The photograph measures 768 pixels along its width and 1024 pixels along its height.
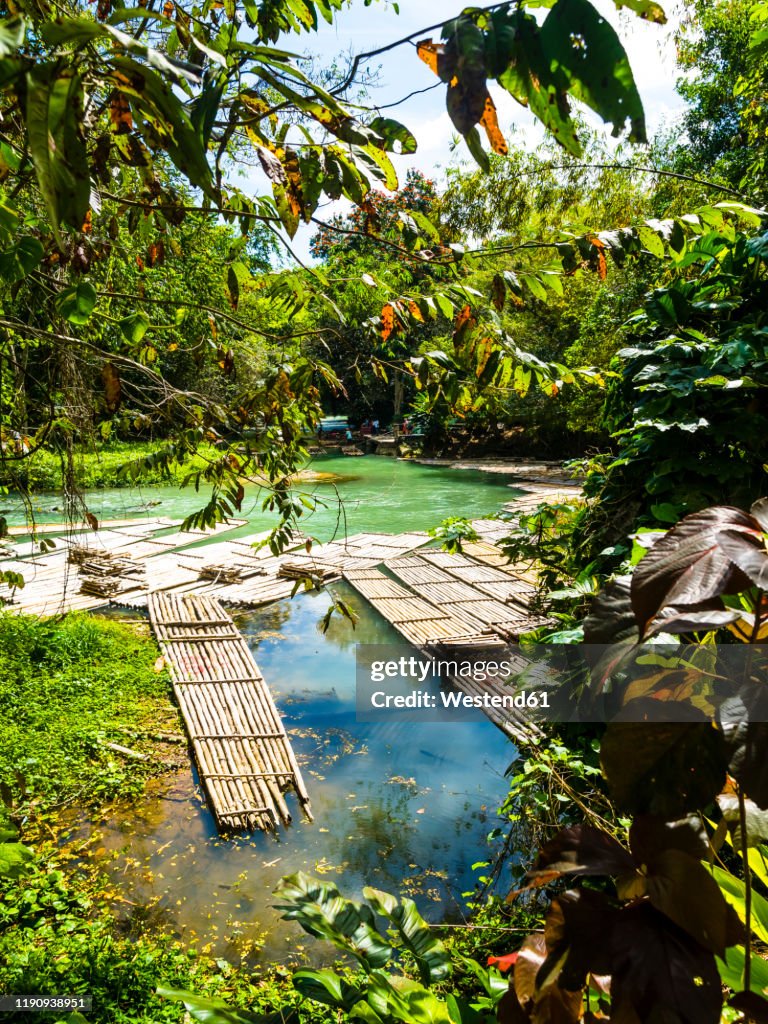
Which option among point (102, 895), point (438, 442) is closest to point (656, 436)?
point (102, 895)

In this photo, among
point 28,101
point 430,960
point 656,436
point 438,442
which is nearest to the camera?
point 28,101

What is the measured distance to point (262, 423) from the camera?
229 centimetres

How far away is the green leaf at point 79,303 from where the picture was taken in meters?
1.31

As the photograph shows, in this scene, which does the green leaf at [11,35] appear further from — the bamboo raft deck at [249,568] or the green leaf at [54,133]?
the bamboo raft deck at [249,568]

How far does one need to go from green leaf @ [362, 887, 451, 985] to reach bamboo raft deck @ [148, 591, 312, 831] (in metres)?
2.28

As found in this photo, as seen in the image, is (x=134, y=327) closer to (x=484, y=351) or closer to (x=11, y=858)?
(x=484, y=351)

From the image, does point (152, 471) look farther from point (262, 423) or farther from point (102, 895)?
point (102, 895)

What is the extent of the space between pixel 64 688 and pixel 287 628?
201 centimetres

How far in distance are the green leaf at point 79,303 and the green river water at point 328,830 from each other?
84 centimetres

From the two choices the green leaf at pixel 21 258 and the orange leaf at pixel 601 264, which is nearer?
the green leaf at pixel 21 258

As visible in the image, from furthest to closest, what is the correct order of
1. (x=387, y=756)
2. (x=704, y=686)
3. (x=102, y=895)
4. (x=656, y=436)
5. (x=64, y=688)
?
(x=64, y=688), (x=387, y=756), (x=102, y=895), (x=656, y=436), (x=704, y=686)

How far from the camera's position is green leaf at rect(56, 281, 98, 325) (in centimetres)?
131

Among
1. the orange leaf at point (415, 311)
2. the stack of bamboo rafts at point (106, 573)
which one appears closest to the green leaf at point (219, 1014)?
the orange leaf at point (415, 311)

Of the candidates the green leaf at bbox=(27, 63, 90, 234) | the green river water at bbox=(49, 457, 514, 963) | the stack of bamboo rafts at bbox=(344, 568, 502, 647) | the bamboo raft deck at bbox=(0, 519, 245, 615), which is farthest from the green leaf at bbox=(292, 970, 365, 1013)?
the stack of bamboo rafts at bbox=(344, 568, 502, 647)
